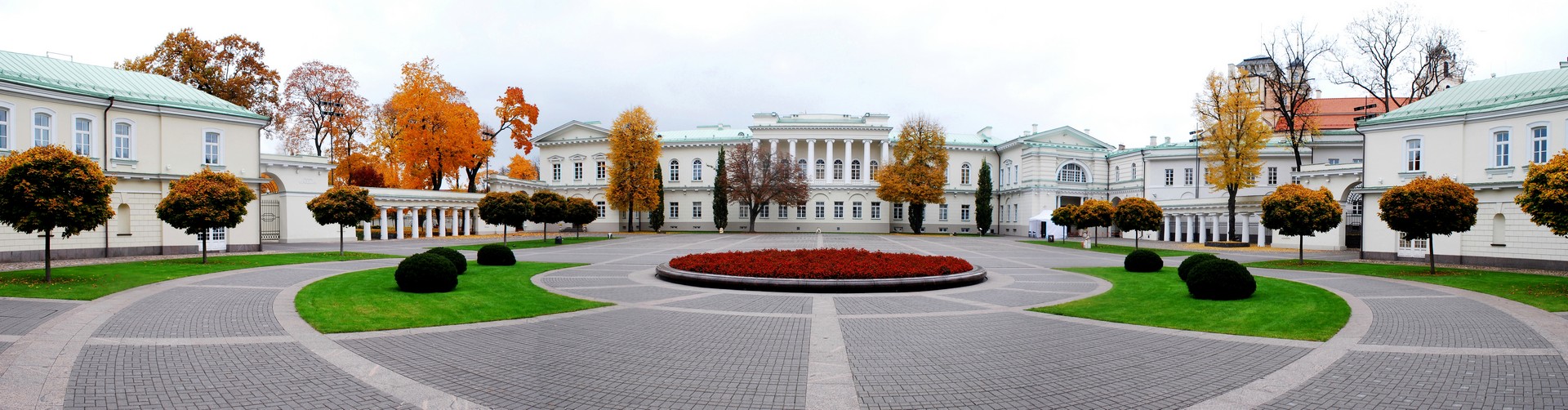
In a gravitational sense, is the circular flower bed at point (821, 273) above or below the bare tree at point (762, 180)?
below

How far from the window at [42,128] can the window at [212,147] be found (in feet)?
16.4

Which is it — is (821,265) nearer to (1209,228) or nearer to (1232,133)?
(1232,133)

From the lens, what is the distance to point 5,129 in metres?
24.4

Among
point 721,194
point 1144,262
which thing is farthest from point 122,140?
point 721,194

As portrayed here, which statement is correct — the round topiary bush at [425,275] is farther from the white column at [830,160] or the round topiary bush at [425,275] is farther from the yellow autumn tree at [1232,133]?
the white column at [830,160]

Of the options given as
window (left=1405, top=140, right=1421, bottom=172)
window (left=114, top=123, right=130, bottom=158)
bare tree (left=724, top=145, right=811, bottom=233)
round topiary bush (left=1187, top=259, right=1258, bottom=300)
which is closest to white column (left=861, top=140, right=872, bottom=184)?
bare tree (left=724, top=145, right=811, bottom=233)

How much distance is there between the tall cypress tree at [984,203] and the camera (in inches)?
2484

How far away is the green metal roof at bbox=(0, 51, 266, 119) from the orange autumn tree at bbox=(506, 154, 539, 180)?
47.6 metres

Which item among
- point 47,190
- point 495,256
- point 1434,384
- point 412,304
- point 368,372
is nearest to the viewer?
point 1434,384

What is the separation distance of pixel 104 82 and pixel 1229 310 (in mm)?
41960

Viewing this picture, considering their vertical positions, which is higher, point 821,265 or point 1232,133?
point 1232,133

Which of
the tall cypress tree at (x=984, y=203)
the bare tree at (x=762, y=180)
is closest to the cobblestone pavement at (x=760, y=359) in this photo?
the bare tree at (x=762, y=180)

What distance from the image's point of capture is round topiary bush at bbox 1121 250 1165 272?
2273 cm

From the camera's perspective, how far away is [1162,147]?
56.4 m
